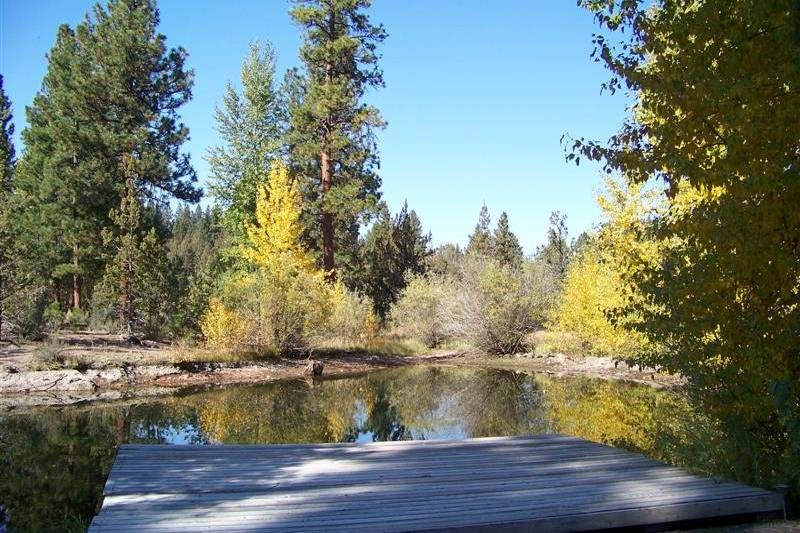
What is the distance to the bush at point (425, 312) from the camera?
104ft

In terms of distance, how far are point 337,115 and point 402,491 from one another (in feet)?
86.1

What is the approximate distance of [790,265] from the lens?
15.9 feet

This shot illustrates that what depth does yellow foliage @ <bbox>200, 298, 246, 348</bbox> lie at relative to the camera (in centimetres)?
2044

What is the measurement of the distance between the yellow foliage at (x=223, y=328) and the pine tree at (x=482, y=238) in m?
34.2

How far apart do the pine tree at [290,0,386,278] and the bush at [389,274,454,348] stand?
5465 millimetres

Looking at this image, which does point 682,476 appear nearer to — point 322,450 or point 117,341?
point 322,450

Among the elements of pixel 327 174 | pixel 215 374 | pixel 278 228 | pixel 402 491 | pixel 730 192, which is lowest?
pixel 215 374

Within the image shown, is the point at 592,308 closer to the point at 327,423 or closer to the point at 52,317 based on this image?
the point at 327,423

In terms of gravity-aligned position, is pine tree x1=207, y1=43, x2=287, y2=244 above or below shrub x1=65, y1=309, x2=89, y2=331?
above

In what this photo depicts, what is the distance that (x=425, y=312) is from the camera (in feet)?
106

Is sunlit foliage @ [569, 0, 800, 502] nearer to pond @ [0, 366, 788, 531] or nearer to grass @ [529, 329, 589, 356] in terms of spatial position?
pond @ [0, 366, 788, 531]

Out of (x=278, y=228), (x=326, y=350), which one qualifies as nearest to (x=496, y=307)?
(x=326, y=350)

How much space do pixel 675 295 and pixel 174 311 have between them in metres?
19.7

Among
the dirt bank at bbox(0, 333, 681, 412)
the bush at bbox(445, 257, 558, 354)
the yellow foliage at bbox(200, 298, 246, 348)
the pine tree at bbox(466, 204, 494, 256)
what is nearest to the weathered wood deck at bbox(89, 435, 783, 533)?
the dirt bank at bbox(0, 333, 681, 412)
